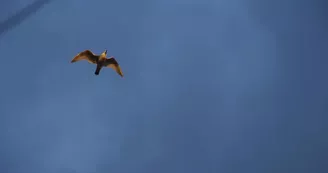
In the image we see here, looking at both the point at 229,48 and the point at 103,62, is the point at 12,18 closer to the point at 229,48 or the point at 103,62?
the point at 103,62

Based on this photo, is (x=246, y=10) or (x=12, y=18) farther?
(x=246, y=10)

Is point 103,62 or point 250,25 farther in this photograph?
point 250,25

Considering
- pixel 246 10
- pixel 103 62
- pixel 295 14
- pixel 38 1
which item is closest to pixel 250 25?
pixel 246 10

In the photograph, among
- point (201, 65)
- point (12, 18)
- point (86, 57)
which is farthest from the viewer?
point (201, 65)

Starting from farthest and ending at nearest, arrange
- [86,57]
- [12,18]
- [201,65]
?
[201,65] → [12,18] → [86,57]

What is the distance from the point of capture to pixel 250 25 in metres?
9.68

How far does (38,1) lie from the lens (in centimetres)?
896

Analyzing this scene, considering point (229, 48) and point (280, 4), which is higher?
point (280, 4)

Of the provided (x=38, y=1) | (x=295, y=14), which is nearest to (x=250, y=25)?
(x=295, y=14)

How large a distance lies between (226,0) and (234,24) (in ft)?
1.71

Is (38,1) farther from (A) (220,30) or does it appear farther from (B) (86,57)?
(A) (220,30)

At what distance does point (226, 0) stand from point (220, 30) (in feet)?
2.06

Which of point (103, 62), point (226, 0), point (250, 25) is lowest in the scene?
point (103, 62)

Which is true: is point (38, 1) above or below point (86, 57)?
above
